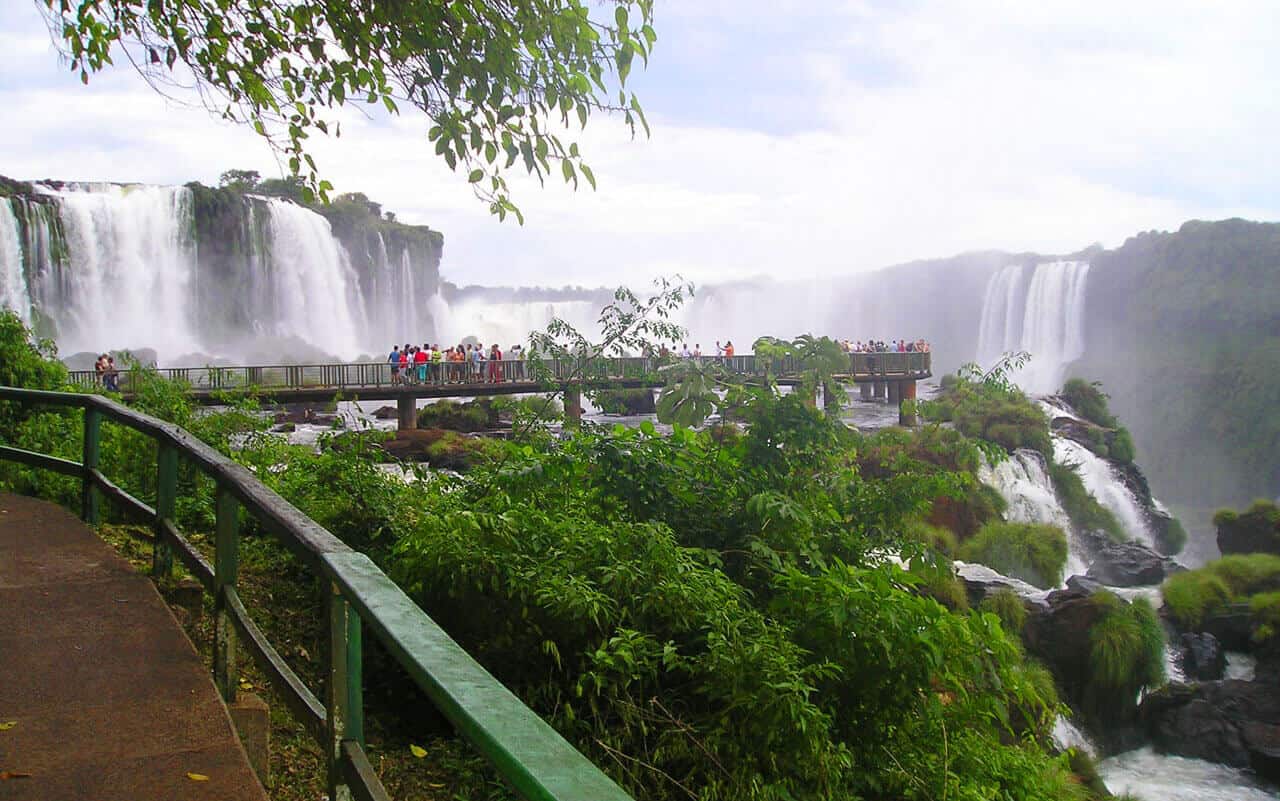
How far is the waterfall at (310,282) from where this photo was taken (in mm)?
42219

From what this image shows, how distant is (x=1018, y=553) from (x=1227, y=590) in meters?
3.02

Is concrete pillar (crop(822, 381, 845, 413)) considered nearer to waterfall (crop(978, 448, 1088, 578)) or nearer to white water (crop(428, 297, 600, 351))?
waterfall (crop(978, 448, 1088, 578))

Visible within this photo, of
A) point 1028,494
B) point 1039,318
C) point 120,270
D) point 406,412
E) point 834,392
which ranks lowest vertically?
point 1028,494

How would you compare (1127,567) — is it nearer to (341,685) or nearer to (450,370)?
(450,370)

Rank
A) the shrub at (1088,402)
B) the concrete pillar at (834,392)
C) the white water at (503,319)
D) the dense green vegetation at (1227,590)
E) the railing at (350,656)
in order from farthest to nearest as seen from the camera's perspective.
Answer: the white water at (503,319) → the shrub at (1088,402) → the dense green vegetation at (1227,590) → the concrete pillar at (834,392) → the railing at (350,656)

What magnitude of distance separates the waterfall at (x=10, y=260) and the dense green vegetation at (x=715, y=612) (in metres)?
29.1

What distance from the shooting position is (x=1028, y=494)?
68.5 feet

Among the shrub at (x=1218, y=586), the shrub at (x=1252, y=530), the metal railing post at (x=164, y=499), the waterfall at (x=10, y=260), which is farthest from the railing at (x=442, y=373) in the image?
the metal railing post at (x=164, y=499)

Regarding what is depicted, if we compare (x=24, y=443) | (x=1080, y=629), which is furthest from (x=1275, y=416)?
(x=24, y=443)

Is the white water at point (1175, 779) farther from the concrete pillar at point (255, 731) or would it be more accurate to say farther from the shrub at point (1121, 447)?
the shrub at point (1121, 447)

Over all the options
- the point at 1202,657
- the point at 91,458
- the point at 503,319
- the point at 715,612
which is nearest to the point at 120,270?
the point at 503,319

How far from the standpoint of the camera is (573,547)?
15.1 ft

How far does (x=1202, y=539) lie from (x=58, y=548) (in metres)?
34.4

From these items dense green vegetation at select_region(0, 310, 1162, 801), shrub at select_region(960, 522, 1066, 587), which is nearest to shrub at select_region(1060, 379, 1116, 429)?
shrub at select_region(960, 522, 1066, 587)
